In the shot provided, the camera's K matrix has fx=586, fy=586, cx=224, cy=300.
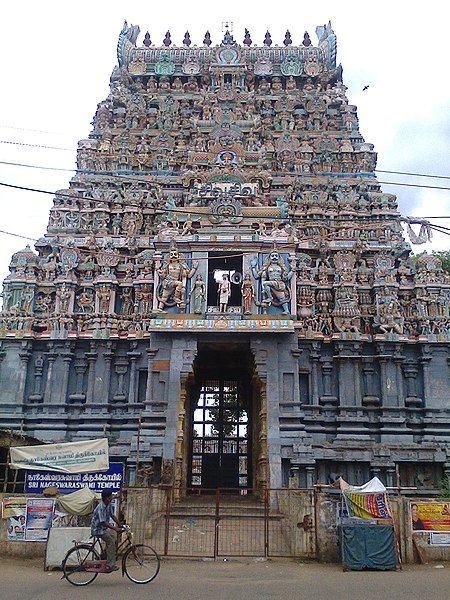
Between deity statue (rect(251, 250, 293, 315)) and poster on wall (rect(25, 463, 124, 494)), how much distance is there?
30.8 ft

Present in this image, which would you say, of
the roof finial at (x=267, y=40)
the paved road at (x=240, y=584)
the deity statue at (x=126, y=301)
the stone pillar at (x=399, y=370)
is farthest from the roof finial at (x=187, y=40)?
the paved road at (x=240, y=584)

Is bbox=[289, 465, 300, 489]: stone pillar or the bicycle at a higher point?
bbox=[289, 465, 300, 489]: stone pillar

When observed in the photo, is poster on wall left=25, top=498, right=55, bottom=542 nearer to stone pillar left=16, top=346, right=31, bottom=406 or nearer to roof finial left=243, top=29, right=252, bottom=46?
stone pillar left=16, top=346, right=31, bottom=406

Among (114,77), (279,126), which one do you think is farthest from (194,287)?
(114,77)

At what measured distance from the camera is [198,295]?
22391 mm

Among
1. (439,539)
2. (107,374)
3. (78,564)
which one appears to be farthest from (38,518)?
(107,374)

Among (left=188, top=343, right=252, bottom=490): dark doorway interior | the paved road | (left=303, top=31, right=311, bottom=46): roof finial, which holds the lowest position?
the paved road

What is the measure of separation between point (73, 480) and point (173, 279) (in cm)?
942

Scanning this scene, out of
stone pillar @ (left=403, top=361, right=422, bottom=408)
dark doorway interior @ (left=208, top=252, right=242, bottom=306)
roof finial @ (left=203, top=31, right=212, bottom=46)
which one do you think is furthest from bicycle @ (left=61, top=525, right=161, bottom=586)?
roof finial @ (left=203, top=31, right=212, bottom=46)

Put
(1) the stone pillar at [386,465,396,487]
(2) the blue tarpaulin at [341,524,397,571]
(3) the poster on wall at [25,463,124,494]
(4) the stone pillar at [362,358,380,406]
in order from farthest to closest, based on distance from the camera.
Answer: (4) the stone pillar at [362,358,380,406] → (1) the stone pillar at [386,465,396,487] → (3) the poster on wall at [25,463,124,494] → (2) the blue tarpaulin at [341,524,397,571]

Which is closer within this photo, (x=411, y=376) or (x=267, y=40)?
(x=411, y=376)

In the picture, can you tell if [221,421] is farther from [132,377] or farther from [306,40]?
[306,40]

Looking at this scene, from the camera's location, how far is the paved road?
1025 centimetres

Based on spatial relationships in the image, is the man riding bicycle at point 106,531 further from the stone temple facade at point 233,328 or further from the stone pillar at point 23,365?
the stone pillar at point 23,365
